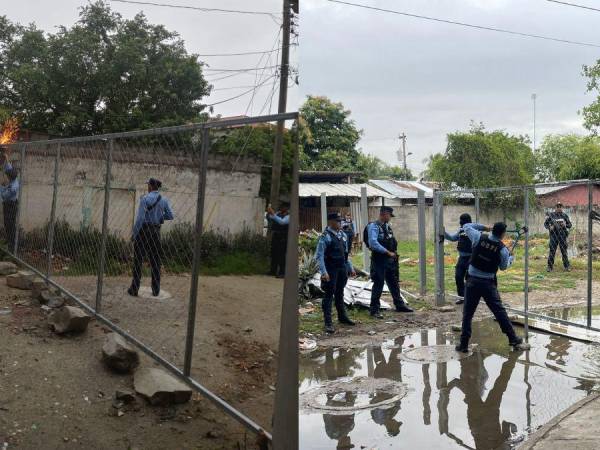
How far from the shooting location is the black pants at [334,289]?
6180 mm

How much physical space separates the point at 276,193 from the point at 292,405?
1065mm

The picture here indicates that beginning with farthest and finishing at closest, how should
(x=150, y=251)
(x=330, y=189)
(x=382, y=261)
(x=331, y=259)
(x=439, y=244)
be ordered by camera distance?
(x=330, y=189)
(x=439, y=244)
(x=382, y=261)
(x=331, y=259)
(x=150, y=251)

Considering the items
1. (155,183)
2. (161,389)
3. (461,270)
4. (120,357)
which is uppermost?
(155,183)

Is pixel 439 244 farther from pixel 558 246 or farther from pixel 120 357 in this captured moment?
pixel 120 357

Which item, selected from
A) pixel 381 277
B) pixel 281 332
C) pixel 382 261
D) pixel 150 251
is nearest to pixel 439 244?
pixel 382 261

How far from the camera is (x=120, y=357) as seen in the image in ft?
10.8

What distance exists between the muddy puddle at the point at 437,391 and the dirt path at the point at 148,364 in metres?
0.65

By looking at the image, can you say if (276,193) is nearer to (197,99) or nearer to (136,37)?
(197,99)

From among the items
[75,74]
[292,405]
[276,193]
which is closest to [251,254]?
[276,193]

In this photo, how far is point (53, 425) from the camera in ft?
9.03

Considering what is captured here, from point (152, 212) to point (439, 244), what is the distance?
522 cm

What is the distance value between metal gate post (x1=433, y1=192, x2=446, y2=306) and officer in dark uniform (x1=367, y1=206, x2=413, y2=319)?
0.66 meters

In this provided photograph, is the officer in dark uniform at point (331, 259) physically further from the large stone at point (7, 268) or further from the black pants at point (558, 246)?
the black pants at point (558, 246)

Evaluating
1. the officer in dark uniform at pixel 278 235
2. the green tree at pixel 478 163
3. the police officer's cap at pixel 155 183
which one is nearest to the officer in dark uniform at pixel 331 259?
the police officer's cap at pixel 155 183
